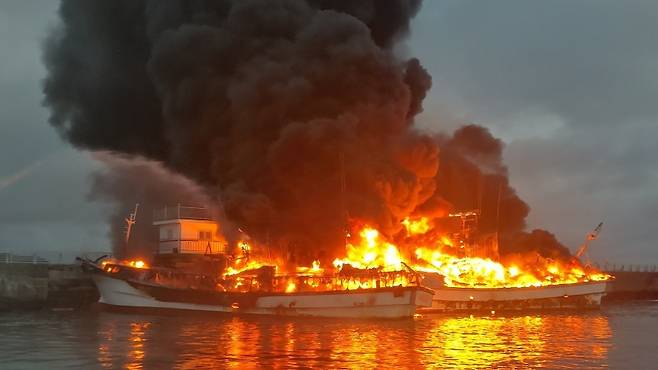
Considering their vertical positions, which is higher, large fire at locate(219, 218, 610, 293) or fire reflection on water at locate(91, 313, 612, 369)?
large fire at locate(219, 218, 610, 293)

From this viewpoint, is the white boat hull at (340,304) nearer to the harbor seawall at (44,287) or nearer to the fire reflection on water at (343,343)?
the fire reflection on water at (343,343)

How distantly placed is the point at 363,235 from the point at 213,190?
16.2 metres

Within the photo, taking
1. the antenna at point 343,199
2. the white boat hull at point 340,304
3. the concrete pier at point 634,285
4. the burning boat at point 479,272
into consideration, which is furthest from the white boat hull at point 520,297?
the concrete pier at point 634,285

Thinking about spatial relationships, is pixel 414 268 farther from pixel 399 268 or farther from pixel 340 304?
pixel 340 304

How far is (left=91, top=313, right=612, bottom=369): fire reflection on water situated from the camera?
1031 inches

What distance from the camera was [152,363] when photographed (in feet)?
82.5

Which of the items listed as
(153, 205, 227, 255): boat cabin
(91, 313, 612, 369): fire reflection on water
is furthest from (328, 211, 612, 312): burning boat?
(153, 205, 227, 255): boat cabin

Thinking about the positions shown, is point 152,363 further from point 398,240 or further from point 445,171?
point 445,171

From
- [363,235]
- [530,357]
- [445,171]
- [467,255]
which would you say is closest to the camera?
[530,357]

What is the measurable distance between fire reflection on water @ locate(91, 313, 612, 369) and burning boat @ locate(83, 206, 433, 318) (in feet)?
4.99

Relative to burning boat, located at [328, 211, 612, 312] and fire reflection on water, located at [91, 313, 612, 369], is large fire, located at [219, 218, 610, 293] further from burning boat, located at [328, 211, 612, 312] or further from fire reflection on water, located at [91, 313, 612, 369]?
fire reflection on water, located at [91, 313, 612, 369]

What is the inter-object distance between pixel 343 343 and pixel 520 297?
32730 mm

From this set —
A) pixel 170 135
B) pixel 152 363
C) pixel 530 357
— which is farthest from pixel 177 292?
pixel 530 357

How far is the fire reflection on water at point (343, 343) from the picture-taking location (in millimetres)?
26188
